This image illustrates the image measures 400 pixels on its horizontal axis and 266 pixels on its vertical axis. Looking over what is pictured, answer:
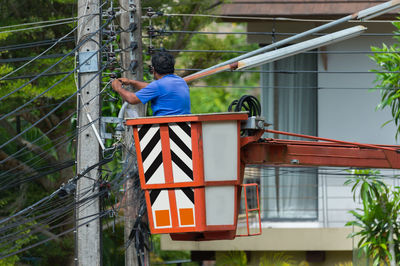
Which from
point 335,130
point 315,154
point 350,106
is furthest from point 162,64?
point 350,106

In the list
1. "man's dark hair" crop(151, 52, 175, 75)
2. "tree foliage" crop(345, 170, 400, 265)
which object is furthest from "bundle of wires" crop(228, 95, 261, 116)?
"tree foliage" crop(345, 170, 400, 265)

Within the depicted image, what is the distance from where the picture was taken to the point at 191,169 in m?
9.33

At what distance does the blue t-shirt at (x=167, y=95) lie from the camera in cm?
952

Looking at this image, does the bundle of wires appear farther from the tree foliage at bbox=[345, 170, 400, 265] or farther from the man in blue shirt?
the tree foliage at bbox=[345, 170, 400, 265]

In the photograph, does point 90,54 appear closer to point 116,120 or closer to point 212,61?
point 116,120

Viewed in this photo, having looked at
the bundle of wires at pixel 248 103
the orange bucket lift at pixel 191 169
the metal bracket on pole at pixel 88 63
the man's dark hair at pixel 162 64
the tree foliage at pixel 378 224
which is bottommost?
the tree foliage at pixel 378 224

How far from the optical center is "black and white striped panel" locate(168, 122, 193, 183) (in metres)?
9.28

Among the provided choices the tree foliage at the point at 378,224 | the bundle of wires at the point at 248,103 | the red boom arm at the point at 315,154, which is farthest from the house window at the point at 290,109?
the bundle of wires at the point at 248,103

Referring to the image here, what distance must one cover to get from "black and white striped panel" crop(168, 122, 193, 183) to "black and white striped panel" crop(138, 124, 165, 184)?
163mm

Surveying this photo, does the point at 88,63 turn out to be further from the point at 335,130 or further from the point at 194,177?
the point at 335,130

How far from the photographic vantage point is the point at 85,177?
35.4ft

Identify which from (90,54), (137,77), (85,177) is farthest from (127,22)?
(85,177)

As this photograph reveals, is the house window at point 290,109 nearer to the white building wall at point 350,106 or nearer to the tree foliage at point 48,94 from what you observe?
the white building wall at point 350,106

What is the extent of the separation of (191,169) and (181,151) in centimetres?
23
